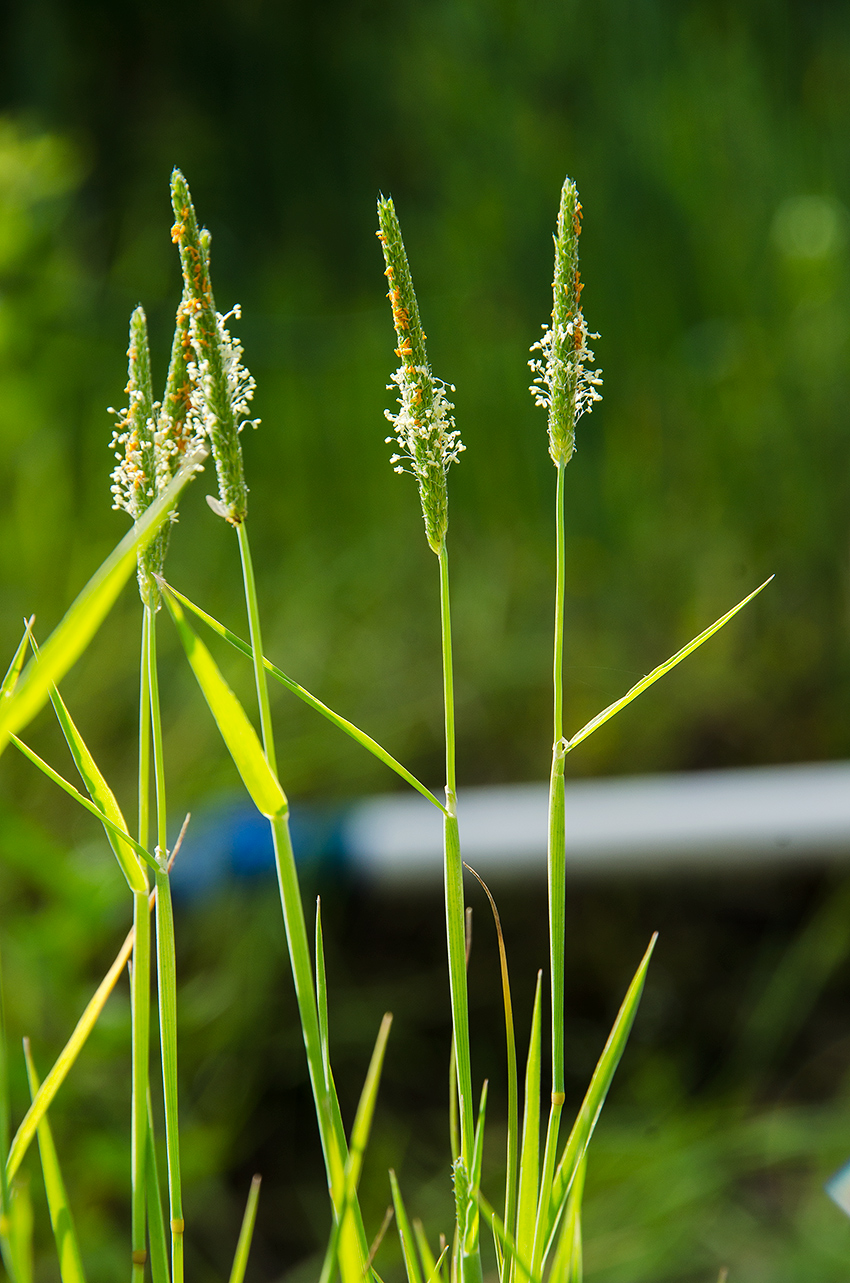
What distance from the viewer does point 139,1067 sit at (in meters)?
0.12

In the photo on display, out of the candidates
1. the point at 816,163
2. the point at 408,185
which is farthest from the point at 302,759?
the point at 408,185

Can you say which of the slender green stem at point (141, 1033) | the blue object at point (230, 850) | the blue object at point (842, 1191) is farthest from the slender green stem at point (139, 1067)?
the blue object at point (230, 850)

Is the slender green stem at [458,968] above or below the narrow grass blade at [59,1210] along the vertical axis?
above

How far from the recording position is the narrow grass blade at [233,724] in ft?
0.31

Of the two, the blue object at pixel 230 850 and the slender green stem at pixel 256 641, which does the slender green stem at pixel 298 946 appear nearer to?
the slender green stem at pixel 256 641

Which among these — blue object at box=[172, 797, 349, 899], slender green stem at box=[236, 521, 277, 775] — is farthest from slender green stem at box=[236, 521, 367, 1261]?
blue object at box=[172, 797, 349, 899]

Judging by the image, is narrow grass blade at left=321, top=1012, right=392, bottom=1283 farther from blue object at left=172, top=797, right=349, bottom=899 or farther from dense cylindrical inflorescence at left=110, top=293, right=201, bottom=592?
blue object at left=172, top=797, right=349, bottom=899

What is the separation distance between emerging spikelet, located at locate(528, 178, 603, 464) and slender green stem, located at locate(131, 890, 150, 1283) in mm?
72

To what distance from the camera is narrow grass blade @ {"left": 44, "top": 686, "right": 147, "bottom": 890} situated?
12 cm

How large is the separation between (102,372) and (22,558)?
19 centimetres

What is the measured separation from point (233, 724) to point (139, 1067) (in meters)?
0.05

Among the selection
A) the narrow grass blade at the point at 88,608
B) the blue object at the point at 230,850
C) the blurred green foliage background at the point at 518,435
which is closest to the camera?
the narrow grass blade at the point at 88,608

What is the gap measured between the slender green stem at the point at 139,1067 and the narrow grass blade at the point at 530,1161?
0.05 m

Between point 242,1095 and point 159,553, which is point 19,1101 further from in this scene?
point 159,553
